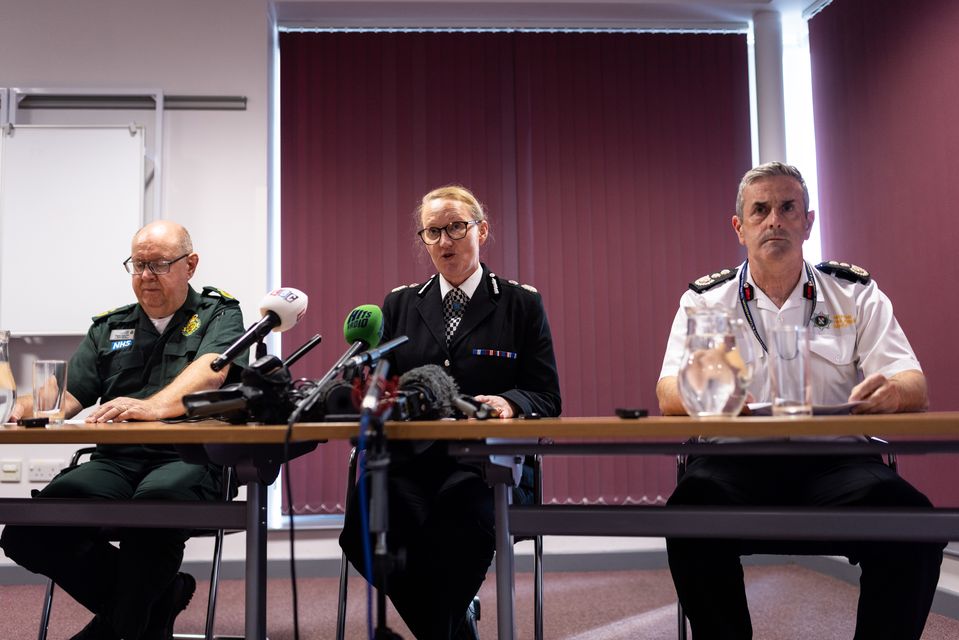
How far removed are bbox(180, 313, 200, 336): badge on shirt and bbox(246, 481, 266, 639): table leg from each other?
1038 millimetres

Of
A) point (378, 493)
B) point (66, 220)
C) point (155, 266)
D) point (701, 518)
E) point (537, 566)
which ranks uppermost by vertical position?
point (66, 220)

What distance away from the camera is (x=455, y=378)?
222 centimetres

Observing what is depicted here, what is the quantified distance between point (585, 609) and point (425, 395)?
1.94 meters

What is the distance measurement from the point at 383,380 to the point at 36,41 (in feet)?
11.8

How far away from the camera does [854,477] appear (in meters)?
1.72

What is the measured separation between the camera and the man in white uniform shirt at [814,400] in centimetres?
158

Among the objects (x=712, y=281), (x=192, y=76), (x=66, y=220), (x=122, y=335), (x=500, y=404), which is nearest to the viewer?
(x=500, y=404)

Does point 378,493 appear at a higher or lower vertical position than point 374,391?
lower

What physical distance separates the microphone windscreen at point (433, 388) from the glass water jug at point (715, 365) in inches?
16.6

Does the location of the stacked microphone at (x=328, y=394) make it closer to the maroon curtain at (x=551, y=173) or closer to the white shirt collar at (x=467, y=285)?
the white shirt collar at (x=467, y=285)

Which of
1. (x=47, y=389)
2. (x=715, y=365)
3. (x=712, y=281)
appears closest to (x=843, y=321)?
(x=712, y=281)

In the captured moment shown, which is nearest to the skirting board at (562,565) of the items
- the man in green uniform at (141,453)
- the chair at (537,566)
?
the man in green uniform at (141,453)

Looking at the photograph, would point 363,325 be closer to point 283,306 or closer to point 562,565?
point 283,306

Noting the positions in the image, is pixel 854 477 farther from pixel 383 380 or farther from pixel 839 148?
pixel 839 148
